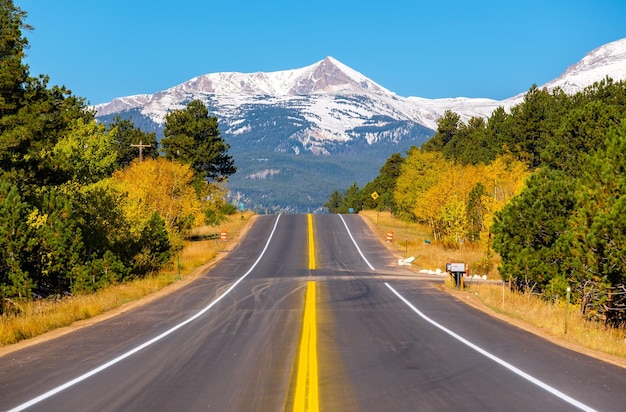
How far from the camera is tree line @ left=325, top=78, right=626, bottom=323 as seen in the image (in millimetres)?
21422

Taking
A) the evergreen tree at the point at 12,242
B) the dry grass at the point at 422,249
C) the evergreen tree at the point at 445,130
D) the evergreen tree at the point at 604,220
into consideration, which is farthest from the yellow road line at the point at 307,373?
the evergreen tree at the point at 445,130

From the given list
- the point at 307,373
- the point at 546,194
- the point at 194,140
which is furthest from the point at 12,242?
the point at 194,140

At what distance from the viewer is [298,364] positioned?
12086 mm

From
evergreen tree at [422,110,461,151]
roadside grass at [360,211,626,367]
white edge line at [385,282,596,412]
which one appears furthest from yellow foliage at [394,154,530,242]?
white edge line at [385,282,596,412]

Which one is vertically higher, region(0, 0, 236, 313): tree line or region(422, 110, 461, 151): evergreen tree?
region(422, 110, 461, 151): evergreen tree

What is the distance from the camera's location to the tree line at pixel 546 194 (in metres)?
21.4

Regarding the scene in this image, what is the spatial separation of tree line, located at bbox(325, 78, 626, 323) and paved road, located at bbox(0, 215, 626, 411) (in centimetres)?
456

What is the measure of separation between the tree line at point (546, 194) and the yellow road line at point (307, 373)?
9.99 metres

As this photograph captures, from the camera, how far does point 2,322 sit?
1745 centimetres

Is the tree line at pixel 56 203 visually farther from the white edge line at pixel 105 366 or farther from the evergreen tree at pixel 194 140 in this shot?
the evergreen tree at pixel 194 140

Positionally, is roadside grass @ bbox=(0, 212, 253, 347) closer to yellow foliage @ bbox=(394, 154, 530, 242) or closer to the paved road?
the paved road

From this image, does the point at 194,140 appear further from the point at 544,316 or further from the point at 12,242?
the point at 544,316

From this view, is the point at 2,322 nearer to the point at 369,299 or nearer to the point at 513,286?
the point at 369,299

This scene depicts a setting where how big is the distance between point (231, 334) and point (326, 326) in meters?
2.99
